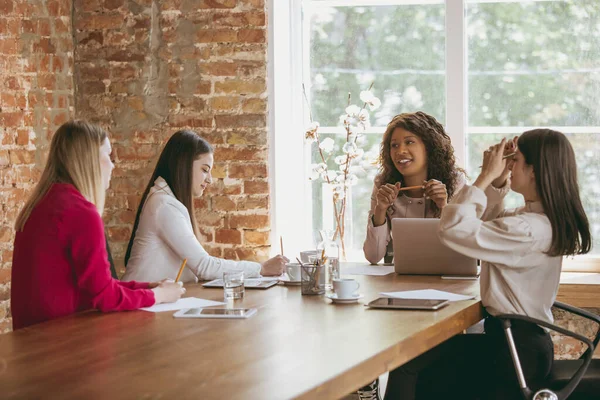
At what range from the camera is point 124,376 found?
5.68 feet

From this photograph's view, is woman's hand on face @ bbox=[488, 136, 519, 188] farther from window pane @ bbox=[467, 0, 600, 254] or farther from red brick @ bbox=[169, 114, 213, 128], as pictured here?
red brick @ bbox=[169, 114, 213, 128]

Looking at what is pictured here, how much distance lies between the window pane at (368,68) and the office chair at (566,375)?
191cm

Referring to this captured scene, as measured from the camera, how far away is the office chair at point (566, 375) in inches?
98.1

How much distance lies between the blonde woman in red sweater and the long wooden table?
0.32ft

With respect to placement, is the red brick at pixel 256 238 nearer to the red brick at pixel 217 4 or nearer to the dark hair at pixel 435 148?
the dark hair at pixel 435 148

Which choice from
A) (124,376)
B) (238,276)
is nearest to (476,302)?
(238,276)

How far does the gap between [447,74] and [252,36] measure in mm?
1097

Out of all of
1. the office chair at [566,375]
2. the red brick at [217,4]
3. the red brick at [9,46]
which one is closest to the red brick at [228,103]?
the red brick at [217,4]

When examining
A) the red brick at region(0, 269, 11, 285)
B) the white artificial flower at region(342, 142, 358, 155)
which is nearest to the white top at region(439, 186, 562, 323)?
the white artificial flower at region(342, 142, 358, 155)

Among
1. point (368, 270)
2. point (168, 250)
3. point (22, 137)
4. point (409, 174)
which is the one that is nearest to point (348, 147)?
point (409, 174)

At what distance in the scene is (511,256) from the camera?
2602 millimetres

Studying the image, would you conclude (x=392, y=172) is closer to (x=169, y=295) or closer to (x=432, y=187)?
(x=432, y=187)

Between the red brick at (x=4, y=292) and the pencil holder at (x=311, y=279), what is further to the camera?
the red brick at (x=4, y=292)

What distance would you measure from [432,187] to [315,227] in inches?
46.1
